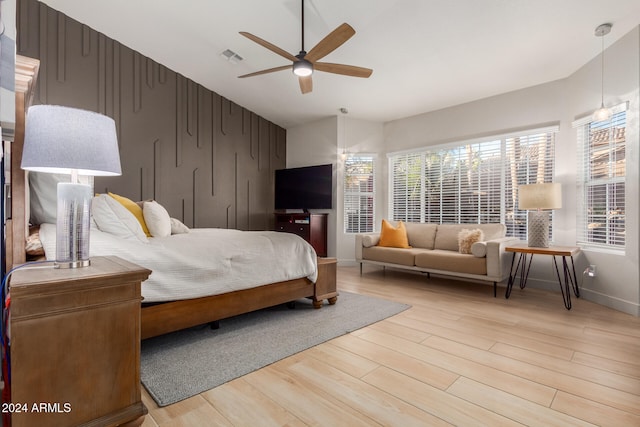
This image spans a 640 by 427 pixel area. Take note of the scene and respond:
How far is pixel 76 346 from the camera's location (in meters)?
1.08

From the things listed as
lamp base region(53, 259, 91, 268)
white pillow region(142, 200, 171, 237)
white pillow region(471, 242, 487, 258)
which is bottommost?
white pillow region(471, 242, 487, 258)

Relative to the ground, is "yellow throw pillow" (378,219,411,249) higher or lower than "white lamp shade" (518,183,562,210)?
lower

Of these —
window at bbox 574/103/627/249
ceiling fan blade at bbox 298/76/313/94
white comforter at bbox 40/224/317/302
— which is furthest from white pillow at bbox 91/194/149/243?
window at bbox 574/103/627/249

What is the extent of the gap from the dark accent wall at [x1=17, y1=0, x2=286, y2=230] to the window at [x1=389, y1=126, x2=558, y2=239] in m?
2.52

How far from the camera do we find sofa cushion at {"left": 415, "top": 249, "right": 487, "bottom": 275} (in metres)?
3.52

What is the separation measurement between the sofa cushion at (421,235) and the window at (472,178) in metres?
0.44

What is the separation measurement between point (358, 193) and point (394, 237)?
1277 millimetres

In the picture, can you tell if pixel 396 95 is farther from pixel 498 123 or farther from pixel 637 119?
pixel 637 119

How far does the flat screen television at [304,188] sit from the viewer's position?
17.7ft

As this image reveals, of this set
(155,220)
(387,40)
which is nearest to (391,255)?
(387,40)

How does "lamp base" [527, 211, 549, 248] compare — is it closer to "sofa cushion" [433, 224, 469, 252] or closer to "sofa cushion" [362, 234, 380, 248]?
"sofa cushion" [433, 224, 469, 252]

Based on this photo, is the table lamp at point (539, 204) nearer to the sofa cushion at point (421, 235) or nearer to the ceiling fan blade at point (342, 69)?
the sofa cushion at point (421, 235)

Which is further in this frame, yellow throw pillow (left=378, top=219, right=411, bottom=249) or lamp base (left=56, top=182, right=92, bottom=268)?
yellow throw pillow (left=378, top=219, right=411, bottom=249)

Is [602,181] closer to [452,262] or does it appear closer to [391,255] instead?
[452,262]
